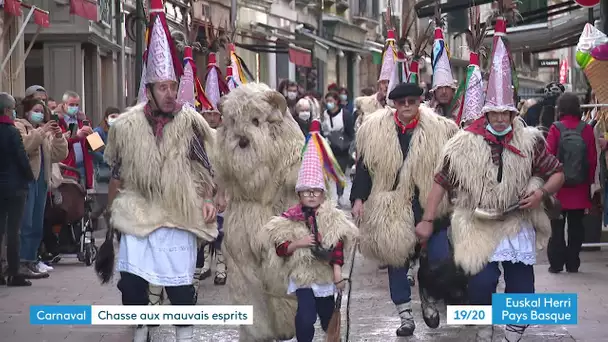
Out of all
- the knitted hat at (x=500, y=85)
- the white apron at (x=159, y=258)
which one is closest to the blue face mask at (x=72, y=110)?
the white apron at (x=159, y=258)

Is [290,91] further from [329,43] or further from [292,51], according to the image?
[329,43]

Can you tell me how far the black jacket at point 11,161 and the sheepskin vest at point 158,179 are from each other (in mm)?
4217

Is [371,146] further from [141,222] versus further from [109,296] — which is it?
[109,296]

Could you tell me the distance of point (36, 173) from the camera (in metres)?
13.6

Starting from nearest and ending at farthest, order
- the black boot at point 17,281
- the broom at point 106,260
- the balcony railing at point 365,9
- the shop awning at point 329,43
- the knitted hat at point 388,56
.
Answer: the broom at point 106,260 < the black boot at point 17,281 < the knitted hat at point 388,56 < the shop awning at point 329,43 < the balcony railing at point 365,9

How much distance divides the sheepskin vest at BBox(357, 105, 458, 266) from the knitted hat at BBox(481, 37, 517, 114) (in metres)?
1.06

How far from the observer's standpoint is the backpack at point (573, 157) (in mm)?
13883

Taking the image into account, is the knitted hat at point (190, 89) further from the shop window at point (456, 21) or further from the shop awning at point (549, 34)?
the shop window at point (456, 21)

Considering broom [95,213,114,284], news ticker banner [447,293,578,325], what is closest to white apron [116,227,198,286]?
broom [95,213,114,284]

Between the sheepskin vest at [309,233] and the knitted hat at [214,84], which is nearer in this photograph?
the sheepskin vest at [309,233]

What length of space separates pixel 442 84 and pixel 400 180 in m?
2.04

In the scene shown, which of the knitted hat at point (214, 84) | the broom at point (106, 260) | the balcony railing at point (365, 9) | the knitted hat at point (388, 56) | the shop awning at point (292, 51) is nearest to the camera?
the broom at point (106, 260)

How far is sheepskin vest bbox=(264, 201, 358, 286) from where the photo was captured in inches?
340

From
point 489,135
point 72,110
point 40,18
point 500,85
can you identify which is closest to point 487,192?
point 489,135
